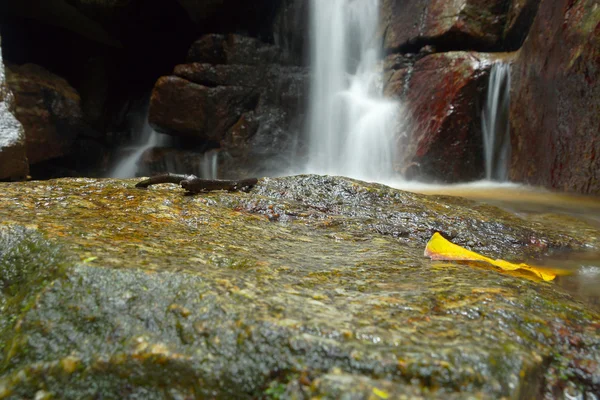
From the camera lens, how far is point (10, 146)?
5.25 m

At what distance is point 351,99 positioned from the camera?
1176 cm

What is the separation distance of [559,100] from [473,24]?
3627 mm

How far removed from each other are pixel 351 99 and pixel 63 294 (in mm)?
11304

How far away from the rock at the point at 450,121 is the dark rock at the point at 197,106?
17.4 feet

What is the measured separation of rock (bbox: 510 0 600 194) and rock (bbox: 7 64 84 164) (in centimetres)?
1209

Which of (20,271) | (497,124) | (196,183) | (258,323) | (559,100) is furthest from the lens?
(497,124)

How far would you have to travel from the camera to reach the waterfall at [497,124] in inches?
313

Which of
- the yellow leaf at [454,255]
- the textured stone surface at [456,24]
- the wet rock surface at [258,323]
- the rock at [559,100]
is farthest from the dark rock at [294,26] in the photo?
the wet rock surface at [258,323]

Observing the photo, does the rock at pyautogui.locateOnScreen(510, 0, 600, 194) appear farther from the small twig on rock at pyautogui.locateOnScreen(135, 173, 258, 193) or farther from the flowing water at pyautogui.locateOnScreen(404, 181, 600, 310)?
the small twig on rock at pyautogui.locateOnScreen(135, 173, 258, 193)

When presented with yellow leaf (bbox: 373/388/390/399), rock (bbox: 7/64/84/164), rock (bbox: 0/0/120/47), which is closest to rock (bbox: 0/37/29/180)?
rock (bbox: 7/64/84/164)

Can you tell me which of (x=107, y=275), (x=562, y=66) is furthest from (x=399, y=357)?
(x=562, y=66)

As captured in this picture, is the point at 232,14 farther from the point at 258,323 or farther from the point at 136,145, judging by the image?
the point at 258,323

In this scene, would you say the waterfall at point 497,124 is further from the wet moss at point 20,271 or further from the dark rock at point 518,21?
the wet moss at point 20,271

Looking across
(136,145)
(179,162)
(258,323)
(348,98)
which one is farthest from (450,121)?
(136,145)
